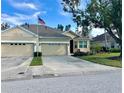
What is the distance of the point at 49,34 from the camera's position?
146ft

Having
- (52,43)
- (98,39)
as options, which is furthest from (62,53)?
(98,39)

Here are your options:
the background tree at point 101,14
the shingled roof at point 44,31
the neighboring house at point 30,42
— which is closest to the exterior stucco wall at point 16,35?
the neighboring house at point 30,42

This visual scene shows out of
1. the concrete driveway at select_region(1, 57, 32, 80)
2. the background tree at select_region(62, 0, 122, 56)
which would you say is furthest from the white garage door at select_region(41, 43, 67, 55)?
the concrete driveway at select_region(1, 57, 32, 80)

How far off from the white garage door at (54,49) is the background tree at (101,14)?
9309 millimetres

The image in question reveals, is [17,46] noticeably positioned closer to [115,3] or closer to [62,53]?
[62,53]

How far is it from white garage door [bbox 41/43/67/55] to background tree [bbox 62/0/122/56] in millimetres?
9309

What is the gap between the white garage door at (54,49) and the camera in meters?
42.2

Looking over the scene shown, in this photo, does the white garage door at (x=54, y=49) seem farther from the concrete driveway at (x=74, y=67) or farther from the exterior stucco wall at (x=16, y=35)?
the concrete driveway at (x=74, y=67)

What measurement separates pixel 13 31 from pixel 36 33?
4163mm

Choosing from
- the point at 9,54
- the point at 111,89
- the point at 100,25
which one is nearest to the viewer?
the point at 111,89

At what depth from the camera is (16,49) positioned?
4025cm

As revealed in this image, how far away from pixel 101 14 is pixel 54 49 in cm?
1352

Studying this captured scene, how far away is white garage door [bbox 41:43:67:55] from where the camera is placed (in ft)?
138

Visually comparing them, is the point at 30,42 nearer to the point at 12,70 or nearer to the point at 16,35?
the point at 16,35
